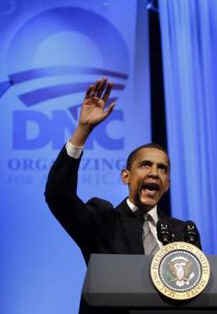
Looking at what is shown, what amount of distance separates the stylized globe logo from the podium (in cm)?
199

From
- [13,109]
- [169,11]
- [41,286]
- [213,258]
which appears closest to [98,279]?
[213,258]

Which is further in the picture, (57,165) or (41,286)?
(41,286)

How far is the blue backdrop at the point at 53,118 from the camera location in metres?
2.64

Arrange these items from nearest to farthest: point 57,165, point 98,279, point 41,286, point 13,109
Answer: point 98,279 < point 57,165 < point 41,286 < point 13,109

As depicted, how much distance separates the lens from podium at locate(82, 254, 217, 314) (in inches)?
32.0

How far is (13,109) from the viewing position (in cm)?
280

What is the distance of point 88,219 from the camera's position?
131 centimetres

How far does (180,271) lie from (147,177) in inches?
24.9

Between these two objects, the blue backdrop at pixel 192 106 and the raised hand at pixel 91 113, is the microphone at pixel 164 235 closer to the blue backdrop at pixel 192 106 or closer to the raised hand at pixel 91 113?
the raised hand at pixel 91 113

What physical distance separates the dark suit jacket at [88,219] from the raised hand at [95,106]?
0.28 feet

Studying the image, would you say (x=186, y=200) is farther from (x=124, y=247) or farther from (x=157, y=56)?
(x=124, y=247)

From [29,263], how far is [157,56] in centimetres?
119

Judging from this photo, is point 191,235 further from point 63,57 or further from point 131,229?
point 63,57

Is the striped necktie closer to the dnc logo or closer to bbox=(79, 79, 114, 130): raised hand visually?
bbox=(79, 79, 114, 130): raised hand
